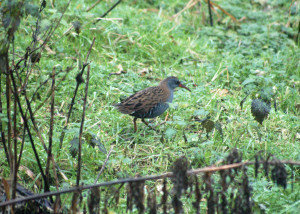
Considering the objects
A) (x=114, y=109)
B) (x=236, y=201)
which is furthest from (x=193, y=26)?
(x=236, y=201)

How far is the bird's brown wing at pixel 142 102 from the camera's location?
4383 millimetres

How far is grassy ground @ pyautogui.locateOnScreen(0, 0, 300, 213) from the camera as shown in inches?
153

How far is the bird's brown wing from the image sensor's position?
4383 millimetres

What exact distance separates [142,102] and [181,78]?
1.57m

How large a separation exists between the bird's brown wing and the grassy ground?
28cm

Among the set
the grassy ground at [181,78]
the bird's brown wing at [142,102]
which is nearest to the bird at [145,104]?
the bird's brown wing at [142,102]

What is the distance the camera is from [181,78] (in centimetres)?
587

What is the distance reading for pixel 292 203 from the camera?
10.5 feet

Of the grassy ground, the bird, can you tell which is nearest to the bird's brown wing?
the bird

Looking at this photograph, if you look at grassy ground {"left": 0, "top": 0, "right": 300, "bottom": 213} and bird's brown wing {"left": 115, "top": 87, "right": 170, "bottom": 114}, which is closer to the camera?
grassy ground {"left": 0, "top": 0, "right": 300, "bottom": 213}

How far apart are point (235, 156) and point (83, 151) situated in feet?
6.45

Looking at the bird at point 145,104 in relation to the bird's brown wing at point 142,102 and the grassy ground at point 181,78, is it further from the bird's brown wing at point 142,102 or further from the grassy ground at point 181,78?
the grassy ground at point 181,78

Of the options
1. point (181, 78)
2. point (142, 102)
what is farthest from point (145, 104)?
point (181, 78)

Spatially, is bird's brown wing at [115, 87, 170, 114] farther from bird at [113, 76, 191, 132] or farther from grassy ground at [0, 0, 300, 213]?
grassy ground at [0, 0, 300, 213]
